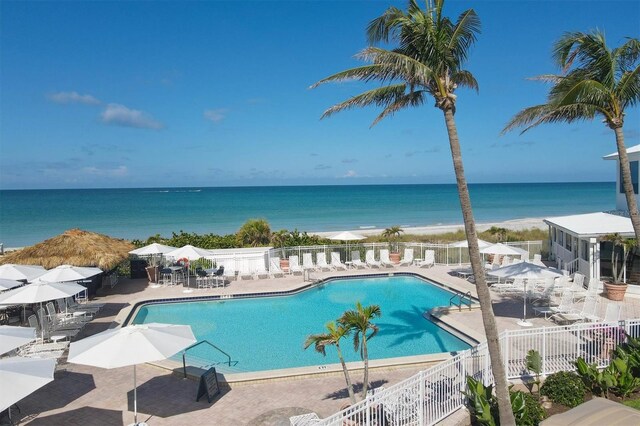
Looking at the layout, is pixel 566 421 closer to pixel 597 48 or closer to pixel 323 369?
pixel 323 369

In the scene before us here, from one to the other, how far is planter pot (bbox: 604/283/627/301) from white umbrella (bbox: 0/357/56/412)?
14741 millimetres

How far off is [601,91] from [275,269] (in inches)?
543

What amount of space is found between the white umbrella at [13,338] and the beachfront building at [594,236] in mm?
15335

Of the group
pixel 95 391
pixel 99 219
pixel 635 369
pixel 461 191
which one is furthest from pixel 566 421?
pixel 99 219

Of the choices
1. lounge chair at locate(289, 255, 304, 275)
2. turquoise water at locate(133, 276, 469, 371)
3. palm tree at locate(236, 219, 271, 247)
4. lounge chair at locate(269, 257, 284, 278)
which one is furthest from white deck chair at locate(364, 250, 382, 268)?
palm tree at locate(236, 219, 271, 247)

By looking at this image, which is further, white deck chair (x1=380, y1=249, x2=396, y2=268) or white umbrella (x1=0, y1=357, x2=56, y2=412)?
white deck chair (x1=380, y1=249, x2=396, y2=268)

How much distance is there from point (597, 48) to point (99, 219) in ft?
214

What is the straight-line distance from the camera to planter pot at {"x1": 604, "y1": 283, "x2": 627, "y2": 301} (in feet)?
44.1

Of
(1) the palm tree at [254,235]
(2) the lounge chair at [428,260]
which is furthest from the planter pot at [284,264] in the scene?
(2) the lounge chair at [428,260]

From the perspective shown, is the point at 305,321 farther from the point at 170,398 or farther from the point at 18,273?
the point at 18,273

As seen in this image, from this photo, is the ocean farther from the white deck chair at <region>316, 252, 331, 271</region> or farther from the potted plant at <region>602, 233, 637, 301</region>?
the potted plant at <region>602, 233, 637, 301</region>

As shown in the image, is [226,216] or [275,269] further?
[226,216]

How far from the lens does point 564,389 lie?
23.6 ft

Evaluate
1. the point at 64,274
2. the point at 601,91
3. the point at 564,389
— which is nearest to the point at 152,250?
the point at 64,274
